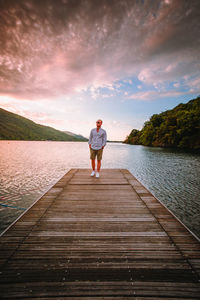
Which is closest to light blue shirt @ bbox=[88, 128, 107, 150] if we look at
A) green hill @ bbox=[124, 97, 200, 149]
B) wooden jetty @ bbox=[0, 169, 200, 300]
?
wooden jetty @ bbox=[0, 169, 200, 300]

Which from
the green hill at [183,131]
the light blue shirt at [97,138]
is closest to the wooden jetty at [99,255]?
the light blue shirt at [97,138]

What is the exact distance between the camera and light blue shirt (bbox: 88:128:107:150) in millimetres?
6859

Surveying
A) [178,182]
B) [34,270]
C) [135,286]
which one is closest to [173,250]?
[135,286]

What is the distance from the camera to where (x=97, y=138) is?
6898 mm

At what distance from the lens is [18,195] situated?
8.45 m

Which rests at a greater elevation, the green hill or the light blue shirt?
the green hill

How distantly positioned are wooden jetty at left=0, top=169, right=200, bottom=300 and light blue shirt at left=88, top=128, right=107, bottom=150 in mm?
3578

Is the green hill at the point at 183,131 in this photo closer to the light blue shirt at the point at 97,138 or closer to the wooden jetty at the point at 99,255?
the light blue shirt at the point at 97,138

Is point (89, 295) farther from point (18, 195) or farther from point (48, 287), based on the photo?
point (18, 195)

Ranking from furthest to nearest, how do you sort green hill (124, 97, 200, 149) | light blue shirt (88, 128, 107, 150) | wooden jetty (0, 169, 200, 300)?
green hill (124, 97, 200, 149)
light blue shirt (88, 128, 107, 150)
wooden jetty (0, 169, 200, 300)

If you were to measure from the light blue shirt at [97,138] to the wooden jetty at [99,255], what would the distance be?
3.58 meters

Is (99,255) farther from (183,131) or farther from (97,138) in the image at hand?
(183,131)

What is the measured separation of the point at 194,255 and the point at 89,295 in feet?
6.28

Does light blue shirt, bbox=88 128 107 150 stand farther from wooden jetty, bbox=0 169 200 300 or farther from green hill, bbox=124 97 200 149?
green hill, bbox=124 97 200 149
